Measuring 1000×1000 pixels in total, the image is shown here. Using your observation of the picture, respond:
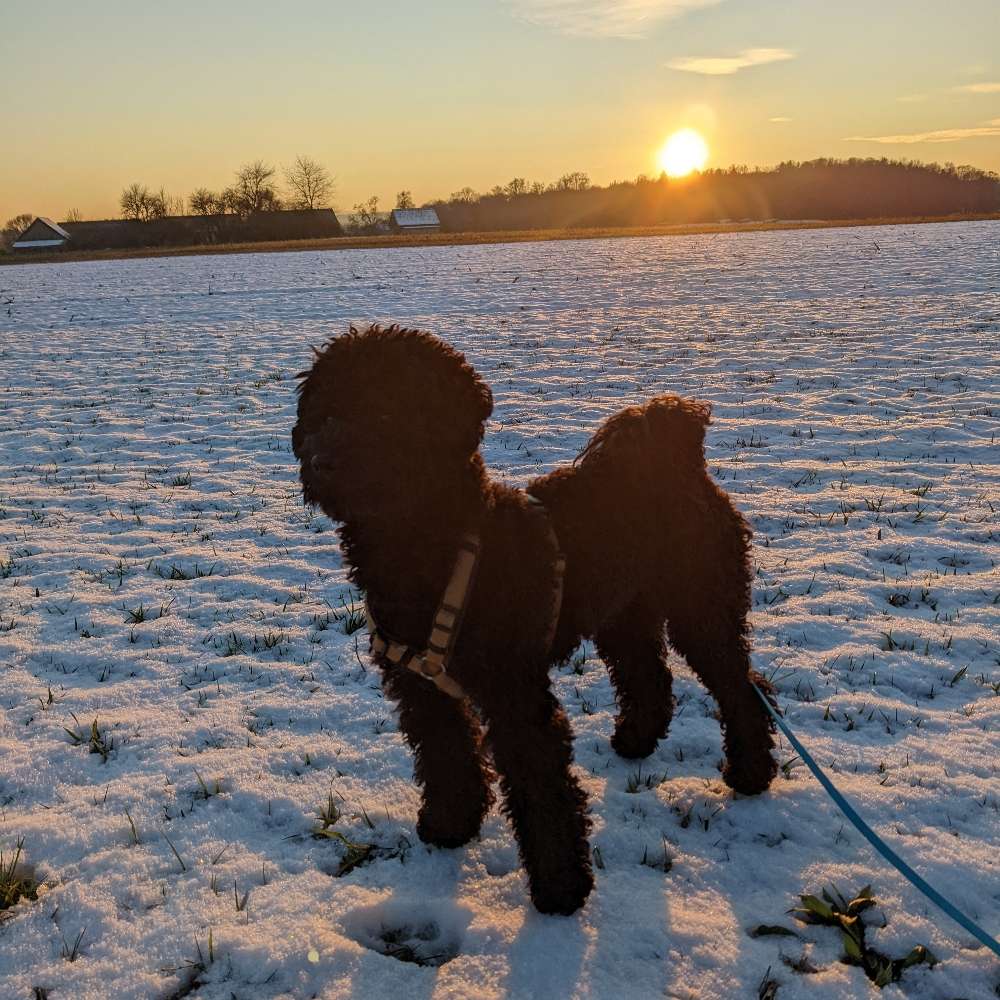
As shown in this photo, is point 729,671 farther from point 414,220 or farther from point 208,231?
point 414,220

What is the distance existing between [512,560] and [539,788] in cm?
105

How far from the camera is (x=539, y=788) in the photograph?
3.37m

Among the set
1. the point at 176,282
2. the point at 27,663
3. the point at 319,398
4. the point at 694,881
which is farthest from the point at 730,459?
the point at 176,282

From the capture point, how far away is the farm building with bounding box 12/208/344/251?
302ft

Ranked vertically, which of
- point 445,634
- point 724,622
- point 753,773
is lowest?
point 753,773

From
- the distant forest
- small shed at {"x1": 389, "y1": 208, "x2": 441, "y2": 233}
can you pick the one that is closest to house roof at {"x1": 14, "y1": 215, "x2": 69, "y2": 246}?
small shed at {"x1": 389, "y1": 208, "x2": 441, "y2": 233}

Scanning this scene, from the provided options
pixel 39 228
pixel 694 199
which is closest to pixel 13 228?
pixel 39 228

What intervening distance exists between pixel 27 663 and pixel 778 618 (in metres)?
5.69

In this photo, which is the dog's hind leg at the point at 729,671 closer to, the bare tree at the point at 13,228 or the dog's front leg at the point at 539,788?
the dog's front leg at the point at 539,788

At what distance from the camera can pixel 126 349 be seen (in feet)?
60.0

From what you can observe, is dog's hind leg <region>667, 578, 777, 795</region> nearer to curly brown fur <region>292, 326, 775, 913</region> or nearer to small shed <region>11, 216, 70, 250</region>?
curly brown fur <region>292, 326, 775, 913</region>

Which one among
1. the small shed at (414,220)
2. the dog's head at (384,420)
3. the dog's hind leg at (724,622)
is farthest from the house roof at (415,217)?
the dog's head at (384,420)

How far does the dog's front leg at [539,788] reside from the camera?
3.35m

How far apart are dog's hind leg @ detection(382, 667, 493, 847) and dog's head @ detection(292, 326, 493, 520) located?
1.26 metres
